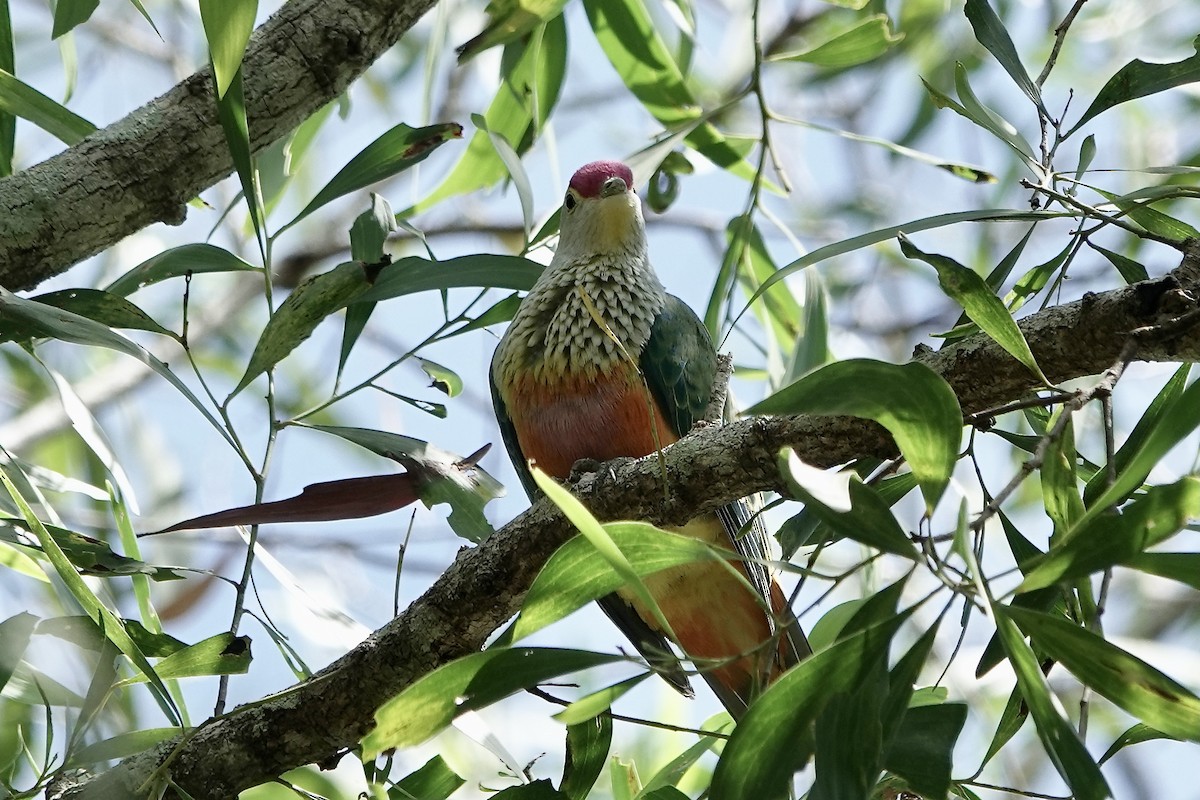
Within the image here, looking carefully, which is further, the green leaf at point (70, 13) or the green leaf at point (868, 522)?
the green leaf at point (70, 13)

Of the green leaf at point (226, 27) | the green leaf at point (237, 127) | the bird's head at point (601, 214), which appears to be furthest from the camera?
the bird's head at point (601, 214)

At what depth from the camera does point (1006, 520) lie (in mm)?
1595

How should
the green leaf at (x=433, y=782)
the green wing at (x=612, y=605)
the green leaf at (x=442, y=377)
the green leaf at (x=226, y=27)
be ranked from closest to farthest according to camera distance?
1. the green leaf at (x=226, y=27)
2. the green leaf at (x=433, y=782)
3. the green leaf at (x=442, y=377)
4. the green wing at (x=612, y=605)

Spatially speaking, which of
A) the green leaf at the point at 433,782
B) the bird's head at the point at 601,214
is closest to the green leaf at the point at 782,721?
the green leaf at the point at 433,782

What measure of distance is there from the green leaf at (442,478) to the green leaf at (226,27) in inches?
27.0

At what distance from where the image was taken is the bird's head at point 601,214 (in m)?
3.14

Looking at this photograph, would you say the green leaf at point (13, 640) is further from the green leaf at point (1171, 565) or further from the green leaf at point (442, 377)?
the green leaf at point (1171, 565)

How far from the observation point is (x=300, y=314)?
2.01m

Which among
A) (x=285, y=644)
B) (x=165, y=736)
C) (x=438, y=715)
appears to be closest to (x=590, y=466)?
(x=285, y=644)

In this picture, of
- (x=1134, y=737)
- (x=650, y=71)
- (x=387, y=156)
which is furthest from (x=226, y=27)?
(x=1134, y=737)

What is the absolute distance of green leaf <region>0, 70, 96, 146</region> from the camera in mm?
2203

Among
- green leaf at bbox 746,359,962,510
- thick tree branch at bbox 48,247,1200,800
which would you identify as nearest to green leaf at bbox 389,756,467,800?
thick tree branch at bbox 48,247,1200,800

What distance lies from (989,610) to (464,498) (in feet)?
3.78

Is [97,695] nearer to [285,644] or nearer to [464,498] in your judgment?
[285,644]
